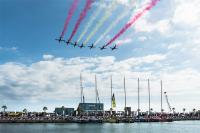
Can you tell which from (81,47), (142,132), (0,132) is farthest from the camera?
(142,132)

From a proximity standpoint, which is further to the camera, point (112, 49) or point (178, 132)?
point (178, 132)

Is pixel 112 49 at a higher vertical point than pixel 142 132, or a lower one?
Result: higher

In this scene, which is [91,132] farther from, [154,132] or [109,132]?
[154,132]

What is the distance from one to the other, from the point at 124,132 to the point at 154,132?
1503 centimetres

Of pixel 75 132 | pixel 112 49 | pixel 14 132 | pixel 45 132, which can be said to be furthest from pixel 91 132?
pixel 112 49

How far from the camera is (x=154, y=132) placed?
190m

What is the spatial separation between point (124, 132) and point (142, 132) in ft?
29.3

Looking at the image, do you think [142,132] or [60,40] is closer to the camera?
[60,40]

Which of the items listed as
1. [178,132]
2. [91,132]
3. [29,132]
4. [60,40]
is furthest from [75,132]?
[60,40]

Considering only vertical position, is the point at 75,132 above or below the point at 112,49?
below

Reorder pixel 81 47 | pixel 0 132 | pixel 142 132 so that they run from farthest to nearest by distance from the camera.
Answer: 1. pixel 142 132
2. pixel 0 132
3. pixel 81 47

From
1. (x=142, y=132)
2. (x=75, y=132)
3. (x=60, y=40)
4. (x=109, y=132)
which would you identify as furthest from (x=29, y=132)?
(x=60, y=40)

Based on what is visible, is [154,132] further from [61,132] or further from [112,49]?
[112,49]

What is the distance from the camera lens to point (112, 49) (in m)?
130
